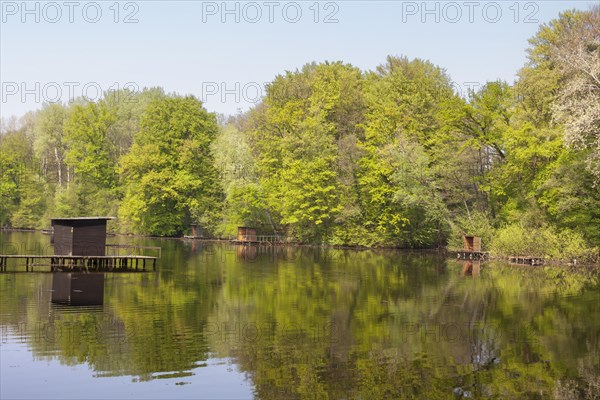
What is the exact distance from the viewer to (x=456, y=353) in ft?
76.8

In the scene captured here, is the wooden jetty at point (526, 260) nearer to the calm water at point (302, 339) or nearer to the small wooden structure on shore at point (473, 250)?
the small wooden structure on shore at point (473, 250)

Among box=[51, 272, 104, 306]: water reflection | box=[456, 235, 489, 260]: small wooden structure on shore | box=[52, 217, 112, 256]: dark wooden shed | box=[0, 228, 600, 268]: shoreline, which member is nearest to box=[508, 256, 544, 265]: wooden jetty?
box=[0, 228, 600, 268]: shoreline

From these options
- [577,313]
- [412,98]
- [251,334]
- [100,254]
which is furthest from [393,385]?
[412,98]

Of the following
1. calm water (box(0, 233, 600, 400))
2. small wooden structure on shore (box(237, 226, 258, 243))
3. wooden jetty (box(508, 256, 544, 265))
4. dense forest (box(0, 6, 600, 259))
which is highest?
dense forest (box(0, 6, 600, 259))

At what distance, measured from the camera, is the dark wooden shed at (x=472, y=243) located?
63.7 meters

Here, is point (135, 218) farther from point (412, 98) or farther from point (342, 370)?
point (342, 370)

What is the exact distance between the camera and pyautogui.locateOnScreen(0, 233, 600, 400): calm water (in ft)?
63.5

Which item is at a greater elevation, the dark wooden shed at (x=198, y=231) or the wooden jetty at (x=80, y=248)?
the dark wooden shed at (x=198, y=231)

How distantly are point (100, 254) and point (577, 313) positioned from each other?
3032 centimetres

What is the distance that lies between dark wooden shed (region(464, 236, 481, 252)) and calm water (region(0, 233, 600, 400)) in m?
19.1

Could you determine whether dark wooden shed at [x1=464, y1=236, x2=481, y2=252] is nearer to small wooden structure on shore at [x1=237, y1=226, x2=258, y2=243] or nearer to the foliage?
small wooden structure on shore at [x1=237, y1=226, x2=258, y2=243]

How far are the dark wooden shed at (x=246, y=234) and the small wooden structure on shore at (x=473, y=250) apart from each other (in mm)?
28037

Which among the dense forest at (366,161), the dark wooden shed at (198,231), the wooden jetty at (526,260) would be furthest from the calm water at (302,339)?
the dark wooden shed at (198,231)

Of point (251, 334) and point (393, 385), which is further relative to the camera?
point (251, 334)
